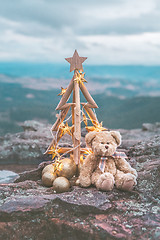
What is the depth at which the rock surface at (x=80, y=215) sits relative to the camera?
110 inches

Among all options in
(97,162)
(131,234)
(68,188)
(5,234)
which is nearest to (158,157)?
(97,162)

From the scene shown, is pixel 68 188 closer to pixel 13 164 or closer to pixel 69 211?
pixel 69 211

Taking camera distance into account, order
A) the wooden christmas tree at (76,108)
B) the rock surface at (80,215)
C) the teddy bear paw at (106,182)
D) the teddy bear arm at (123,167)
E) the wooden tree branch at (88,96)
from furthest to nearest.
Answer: the wooden tree branch at (88,96) → the wooden christmas tree at (76,108) → the teddy bear arm at (123,167) → the teddy bear paw at (106,182) → the rock surface at (80,215)

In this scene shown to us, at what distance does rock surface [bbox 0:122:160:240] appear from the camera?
9.17ft

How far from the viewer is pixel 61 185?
3.48m

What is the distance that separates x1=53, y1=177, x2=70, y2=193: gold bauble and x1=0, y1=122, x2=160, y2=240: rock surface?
0.16 meters

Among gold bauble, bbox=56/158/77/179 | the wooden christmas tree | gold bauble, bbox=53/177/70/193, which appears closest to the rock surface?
gold bauble, bbox=53/177/70/193

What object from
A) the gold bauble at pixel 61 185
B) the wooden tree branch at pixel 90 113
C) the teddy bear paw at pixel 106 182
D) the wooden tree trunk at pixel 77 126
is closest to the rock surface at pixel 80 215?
the teddy bear paw at pixel 106 182

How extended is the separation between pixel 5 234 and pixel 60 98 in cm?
198

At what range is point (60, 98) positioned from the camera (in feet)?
13.3

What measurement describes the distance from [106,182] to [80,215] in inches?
19.7

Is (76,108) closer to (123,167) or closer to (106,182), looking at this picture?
(123,167)

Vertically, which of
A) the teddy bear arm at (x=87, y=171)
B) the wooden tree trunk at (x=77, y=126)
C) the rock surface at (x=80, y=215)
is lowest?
the rock surface at (x=80, y=215)

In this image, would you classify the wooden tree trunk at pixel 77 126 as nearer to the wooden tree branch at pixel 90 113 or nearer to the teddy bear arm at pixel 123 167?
the wooden tree branch at pixel 90 113
